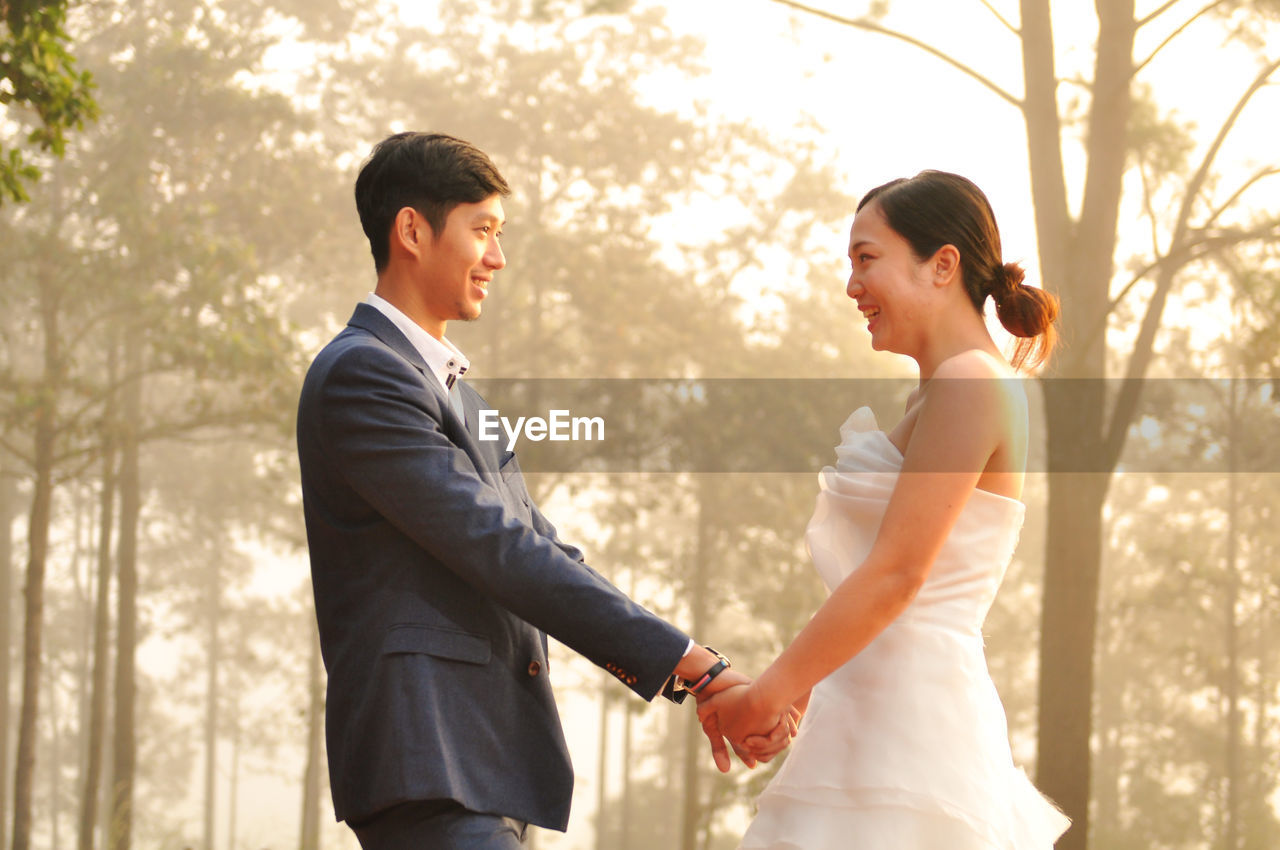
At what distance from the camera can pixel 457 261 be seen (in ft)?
7.29

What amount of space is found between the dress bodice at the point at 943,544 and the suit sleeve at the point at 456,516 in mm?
357

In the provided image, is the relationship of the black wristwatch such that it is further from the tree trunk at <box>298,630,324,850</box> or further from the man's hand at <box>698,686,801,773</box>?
the tree trunk at <box>298,630,324,850</box>

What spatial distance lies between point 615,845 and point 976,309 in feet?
94.1

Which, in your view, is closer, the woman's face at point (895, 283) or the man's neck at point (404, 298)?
the woman's face at point (895, 283)

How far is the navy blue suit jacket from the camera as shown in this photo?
1909mm

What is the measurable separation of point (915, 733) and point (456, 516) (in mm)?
Answer: 895

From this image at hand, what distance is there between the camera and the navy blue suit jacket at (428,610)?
1.91m

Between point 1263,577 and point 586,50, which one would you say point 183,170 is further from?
point 1263,577

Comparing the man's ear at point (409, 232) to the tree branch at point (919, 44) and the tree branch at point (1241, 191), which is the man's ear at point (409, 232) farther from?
the tree branch at point (1241, 191)

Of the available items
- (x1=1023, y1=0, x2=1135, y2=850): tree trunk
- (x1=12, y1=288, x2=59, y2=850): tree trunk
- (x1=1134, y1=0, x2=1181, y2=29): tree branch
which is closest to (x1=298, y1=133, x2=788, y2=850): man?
(x1=1023, y1=0, x2=1135, y2=850): tree trunk

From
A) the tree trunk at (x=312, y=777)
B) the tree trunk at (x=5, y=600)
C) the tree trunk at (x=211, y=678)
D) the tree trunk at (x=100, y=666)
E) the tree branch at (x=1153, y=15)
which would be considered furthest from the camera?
the tree trunk at (x=211, y=678)

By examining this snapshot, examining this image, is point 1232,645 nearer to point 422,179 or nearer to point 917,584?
point 917,584

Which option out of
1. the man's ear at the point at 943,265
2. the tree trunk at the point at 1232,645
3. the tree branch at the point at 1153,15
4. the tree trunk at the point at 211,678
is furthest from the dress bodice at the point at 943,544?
the tree trunk at the point at 211,678

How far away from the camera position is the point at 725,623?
1296 inches
